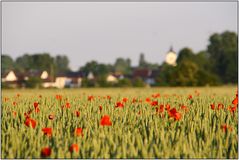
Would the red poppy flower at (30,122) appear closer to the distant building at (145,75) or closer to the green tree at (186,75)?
the green tree at (186,75)

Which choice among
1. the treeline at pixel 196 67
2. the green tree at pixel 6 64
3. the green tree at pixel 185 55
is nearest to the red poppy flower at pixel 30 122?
the treeline at pixel 196 67

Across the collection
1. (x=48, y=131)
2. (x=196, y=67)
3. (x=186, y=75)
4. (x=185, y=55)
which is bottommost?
(x=48, y=131)

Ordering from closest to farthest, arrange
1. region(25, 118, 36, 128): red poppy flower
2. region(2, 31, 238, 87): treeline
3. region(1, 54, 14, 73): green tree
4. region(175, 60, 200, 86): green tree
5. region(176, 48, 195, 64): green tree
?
region(25, 118, 36, 128): red poppy flower < region(175, 60, 200, 86): green tree < region(2, 31, 238, 87): treeline < region(176, 48, 195, 64): green tree < region(1, 54, 14, 73): green tree

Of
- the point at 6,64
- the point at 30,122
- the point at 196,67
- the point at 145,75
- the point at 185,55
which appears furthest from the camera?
the point at 6,64

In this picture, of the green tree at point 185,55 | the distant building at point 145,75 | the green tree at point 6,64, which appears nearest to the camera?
the green tree at point 185,55

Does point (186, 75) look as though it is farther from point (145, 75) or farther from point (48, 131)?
point (145, 75)

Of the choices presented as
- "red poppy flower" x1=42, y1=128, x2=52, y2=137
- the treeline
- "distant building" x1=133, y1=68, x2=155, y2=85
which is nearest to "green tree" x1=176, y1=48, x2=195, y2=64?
the treeline

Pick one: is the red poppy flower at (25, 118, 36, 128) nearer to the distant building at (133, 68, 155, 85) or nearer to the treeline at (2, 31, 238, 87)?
the treeline at (2, 31, 238, 87)

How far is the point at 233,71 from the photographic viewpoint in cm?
6825

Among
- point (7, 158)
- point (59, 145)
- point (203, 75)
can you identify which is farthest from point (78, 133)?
point (203, 75)

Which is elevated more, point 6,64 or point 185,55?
point 6,64

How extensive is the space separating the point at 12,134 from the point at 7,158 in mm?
624

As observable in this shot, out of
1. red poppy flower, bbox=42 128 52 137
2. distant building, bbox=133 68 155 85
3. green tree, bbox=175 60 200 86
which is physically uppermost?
distant building, bbox=133 68 155 85

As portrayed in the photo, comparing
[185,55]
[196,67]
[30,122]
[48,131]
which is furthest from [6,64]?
[48,131]
